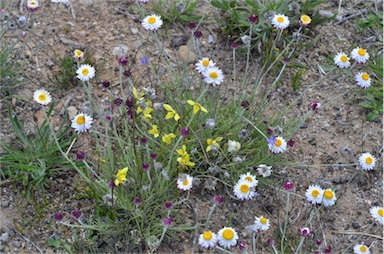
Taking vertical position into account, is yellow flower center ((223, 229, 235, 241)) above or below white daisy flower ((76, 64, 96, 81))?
above

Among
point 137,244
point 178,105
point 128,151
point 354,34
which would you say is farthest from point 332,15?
point 137,244

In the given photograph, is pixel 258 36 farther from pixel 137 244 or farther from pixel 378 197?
pixel 137 244

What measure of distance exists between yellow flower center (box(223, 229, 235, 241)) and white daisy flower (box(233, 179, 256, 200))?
217mm

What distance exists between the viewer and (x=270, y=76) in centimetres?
348

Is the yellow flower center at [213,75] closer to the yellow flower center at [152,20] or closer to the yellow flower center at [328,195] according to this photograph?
the yellow flower center at [152,20]

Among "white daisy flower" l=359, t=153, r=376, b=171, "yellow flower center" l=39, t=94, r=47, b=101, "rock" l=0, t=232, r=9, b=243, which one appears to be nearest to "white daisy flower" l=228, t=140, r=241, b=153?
"white daisy flower" l=359, t=153, r=376, b=171

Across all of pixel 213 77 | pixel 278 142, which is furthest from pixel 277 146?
pixel 213 77

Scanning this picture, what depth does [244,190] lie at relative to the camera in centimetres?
257

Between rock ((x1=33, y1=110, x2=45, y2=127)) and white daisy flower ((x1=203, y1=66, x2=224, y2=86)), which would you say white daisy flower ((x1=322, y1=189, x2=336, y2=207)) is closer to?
white daisy flower ((x1=203, y1=66, x2=224, y2=86))

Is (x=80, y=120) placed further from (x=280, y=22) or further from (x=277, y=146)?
(x=280, y=22)

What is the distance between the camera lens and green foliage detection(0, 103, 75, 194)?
279 cm

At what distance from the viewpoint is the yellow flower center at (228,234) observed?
237cm

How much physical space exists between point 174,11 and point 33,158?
138 centimetres

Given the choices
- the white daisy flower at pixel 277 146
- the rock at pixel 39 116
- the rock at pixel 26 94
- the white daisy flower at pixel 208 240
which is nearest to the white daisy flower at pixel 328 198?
the white daisy flower at pixel 277 146
